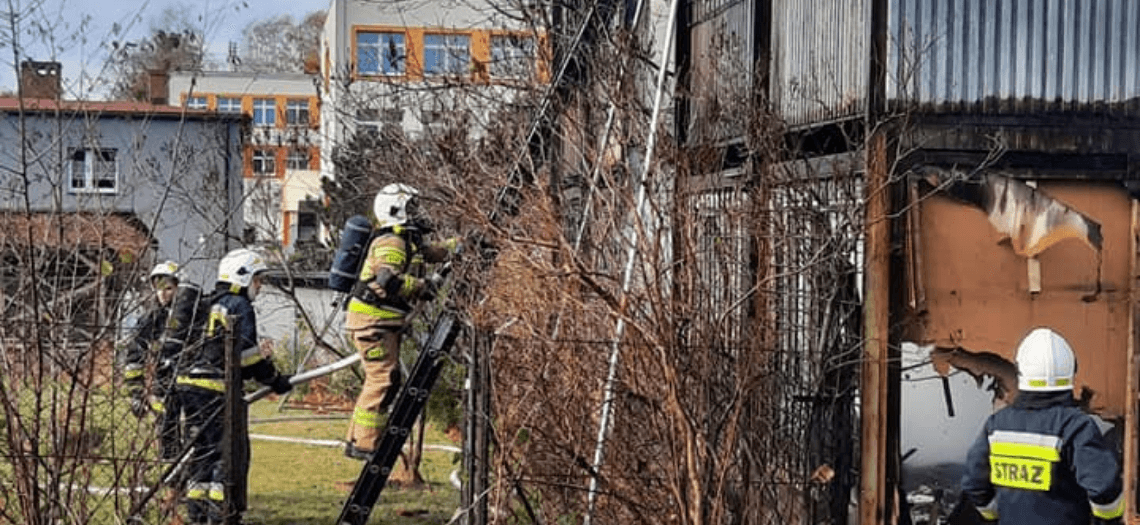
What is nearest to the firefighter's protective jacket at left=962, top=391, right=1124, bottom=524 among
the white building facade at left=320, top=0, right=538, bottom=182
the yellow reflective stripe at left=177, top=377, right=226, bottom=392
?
the white building facade at left=320, top=0, right=538, bottom=182

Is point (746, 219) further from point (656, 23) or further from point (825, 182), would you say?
point (656, 23)

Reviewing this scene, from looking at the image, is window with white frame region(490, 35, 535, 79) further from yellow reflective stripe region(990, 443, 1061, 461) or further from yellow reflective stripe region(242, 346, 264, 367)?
yellow reflective stripe region(990, 443, 1061, 461)

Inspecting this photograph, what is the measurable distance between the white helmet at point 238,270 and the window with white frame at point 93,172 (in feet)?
6.60

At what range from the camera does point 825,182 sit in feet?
26.3

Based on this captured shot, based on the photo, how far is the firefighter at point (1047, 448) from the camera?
640cm

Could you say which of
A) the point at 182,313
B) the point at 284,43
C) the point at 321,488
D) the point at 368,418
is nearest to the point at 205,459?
the point at 182,313

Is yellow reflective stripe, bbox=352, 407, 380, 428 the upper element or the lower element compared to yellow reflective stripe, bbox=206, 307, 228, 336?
lower

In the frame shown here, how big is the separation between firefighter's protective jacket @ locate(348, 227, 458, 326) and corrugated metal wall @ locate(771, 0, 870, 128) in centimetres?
242

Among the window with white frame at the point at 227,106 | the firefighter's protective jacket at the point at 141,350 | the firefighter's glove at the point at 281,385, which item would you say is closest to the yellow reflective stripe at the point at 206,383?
the firefighter's glove at the point at 281,385

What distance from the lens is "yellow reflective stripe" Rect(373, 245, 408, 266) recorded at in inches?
388

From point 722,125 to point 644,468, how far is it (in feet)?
8.09

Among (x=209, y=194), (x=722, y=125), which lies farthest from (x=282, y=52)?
(x=722, y=125)

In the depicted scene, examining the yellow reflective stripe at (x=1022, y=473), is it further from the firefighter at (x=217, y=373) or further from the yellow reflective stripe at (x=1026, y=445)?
the firefighter at (x=217, y=373)

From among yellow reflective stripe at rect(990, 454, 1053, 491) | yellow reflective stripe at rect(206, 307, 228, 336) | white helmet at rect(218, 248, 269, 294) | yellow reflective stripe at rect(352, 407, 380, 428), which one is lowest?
yellow reflective stripe at rect(352, 407, 380, 428)
